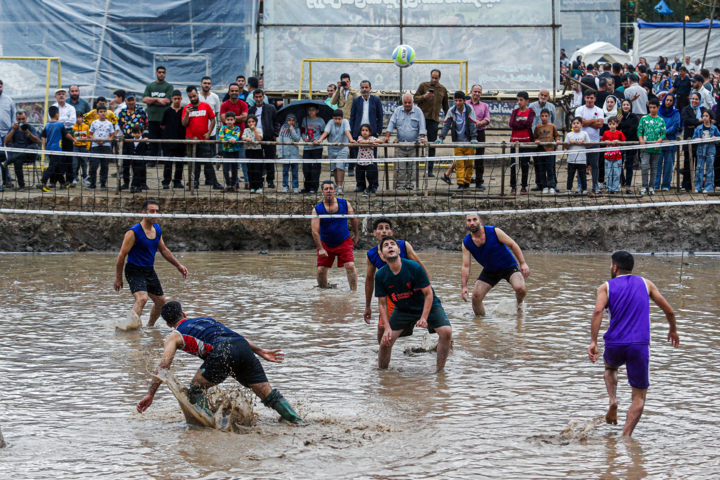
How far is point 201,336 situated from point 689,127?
41.5 feet

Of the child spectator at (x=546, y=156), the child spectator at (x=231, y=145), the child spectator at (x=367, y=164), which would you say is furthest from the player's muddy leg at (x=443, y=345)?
the child spectator at (x=231, y=145)

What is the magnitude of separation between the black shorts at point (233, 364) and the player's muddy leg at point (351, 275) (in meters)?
5.95

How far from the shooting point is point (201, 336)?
6.45 m

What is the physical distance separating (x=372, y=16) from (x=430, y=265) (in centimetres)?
773

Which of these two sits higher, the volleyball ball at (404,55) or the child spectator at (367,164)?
the volleyball ball at (404,55)

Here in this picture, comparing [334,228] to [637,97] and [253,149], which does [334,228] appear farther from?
[637,97]

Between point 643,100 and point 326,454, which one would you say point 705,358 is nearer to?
point 326,454

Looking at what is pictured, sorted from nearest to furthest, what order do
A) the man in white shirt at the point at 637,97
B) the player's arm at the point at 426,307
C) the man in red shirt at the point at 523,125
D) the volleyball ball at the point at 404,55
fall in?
the player's arm at the point at 426,307
the man in red shirt at the point at 523,125
the volleyball ball at the point at 404,55
the man in white shirt at the point at 637,97

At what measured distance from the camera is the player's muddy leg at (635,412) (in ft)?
20.5

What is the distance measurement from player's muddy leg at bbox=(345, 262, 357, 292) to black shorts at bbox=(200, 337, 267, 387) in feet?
19.5

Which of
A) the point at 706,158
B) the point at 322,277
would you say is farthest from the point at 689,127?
the point at 322,277

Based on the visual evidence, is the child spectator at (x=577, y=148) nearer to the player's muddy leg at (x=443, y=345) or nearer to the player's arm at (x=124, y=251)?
the player's muddy leg at (x=443, y=345)

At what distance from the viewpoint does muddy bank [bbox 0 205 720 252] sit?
1592cm

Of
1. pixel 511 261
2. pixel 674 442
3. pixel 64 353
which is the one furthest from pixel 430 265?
pixel 674 442
